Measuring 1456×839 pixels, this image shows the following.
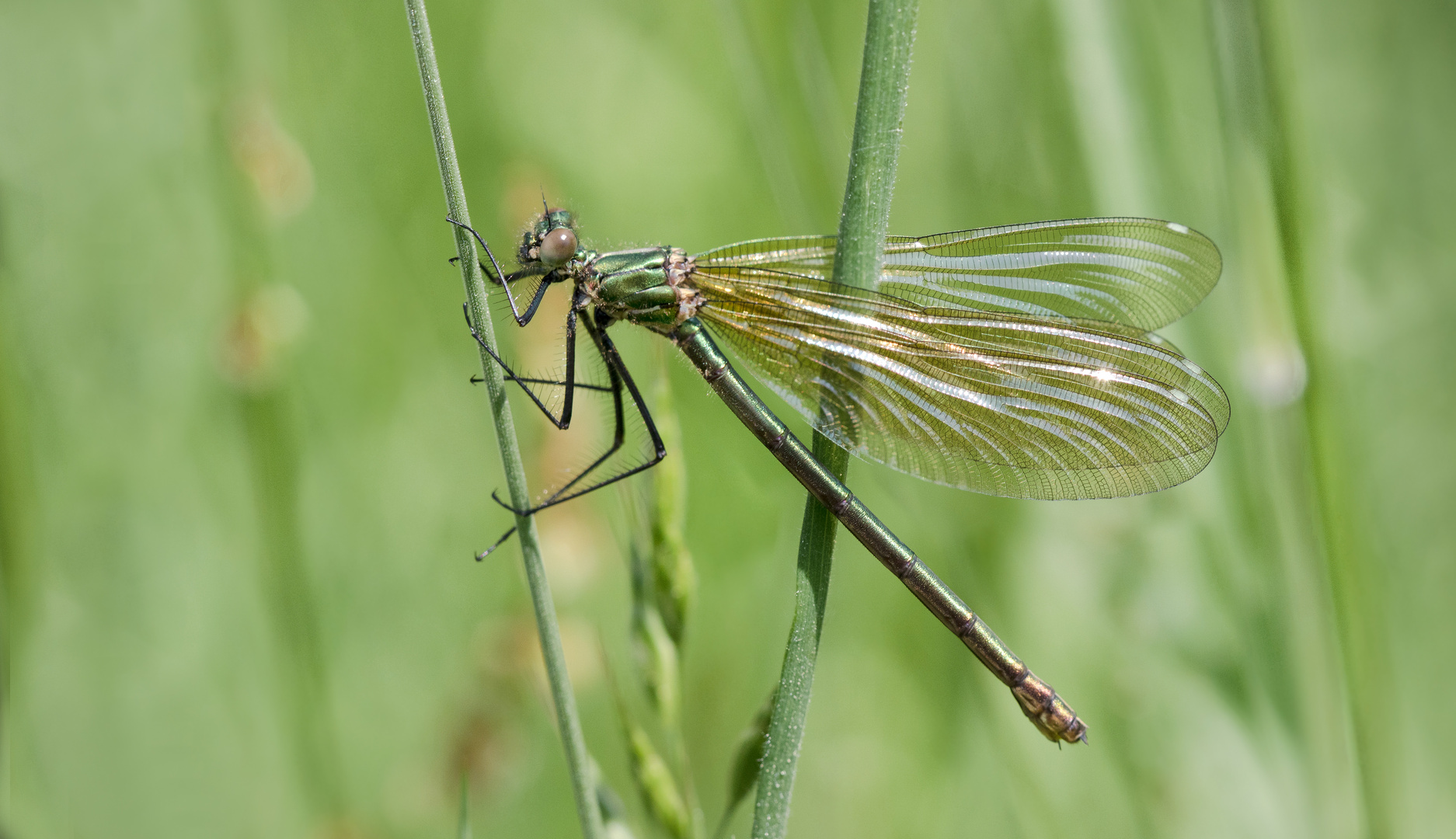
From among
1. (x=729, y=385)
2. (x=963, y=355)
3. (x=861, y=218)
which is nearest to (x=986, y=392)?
(x=963, y=355)

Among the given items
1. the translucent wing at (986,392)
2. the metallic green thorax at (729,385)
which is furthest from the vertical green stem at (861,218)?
the translucent wing at (986,392)

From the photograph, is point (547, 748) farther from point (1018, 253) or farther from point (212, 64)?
point (212, 64)

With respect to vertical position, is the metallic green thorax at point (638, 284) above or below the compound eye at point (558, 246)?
below

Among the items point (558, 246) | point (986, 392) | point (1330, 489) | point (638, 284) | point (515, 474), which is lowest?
point (1330, 489)

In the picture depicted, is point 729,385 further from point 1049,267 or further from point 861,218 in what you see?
point 861,218

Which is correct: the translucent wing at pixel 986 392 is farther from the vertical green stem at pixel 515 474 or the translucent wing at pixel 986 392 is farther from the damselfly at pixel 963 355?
the vertical green stem at pixel 515 474

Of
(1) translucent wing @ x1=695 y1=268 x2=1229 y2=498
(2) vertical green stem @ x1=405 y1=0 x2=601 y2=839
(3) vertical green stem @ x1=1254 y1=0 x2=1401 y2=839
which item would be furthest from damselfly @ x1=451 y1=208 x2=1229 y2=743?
(2) vertical green stem @ x1=405 y1=0 x2=601 y2=839

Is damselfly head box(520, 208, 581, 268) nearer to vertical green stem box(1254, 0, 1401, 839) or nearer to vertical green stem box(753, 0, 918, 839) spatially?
vertical green stem box(753, 0, 918, 839)
